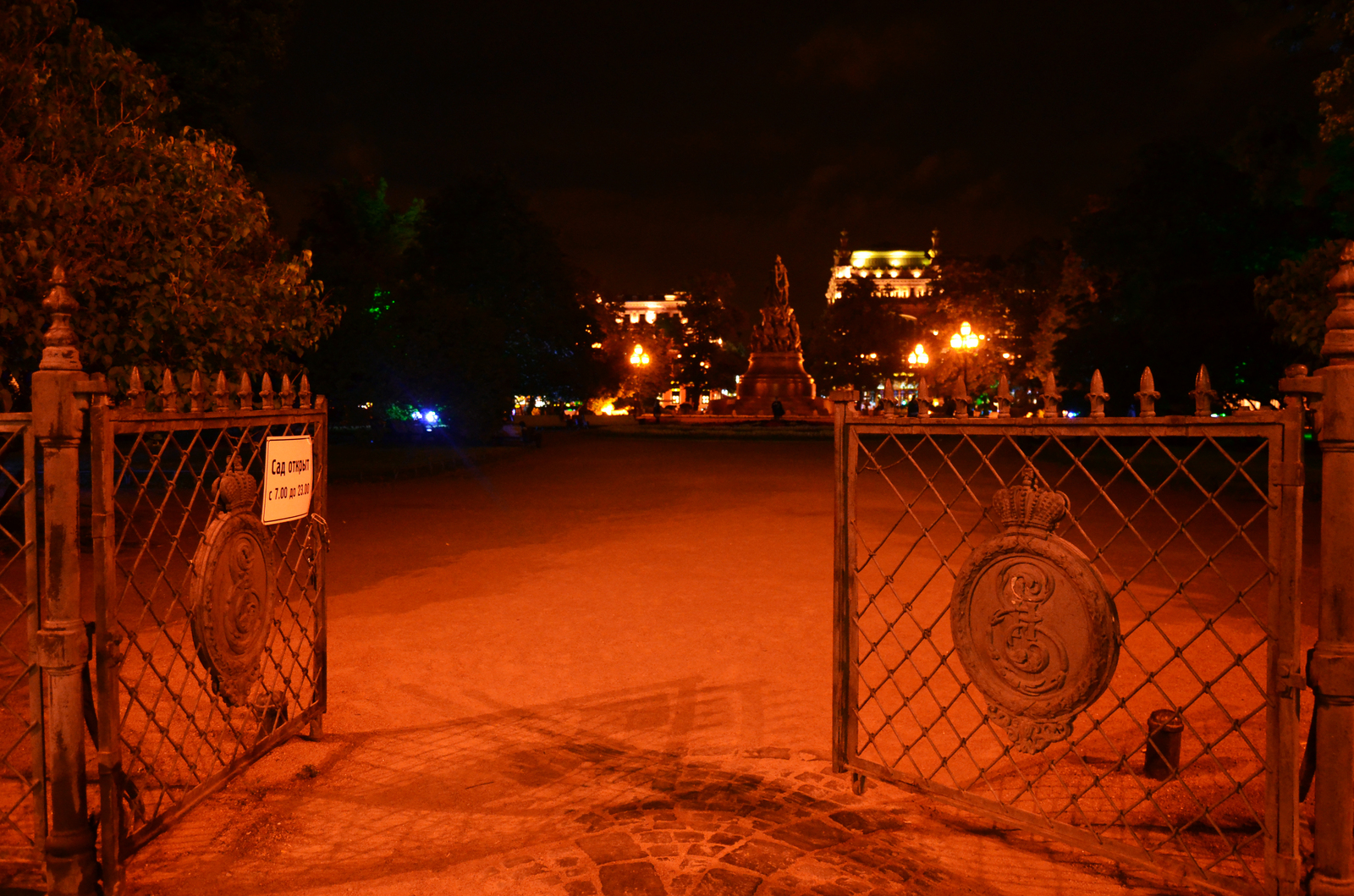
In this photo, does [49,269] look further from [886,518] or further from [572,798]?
[886,518]

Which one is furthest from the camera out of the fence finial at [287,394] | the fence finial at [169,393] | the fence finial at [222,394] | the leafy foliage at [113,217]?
the leafy foliage at [113,217]

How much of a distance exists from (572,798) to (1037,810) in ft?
6.98

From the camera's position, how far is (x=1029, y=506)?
361 centimetres

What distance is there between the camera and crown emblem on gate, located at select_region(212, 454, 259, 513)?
4109mm

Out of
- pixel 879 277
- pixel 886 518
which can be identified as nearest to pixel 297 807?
pixel 886 518

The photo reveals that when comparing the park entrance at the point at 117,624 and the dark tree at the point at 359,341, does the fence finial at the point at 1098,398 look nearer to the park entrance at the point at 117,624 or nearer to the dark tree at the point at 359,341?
the park entrance at the point at 117,624

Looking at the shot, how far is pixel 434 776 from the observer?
181 inches

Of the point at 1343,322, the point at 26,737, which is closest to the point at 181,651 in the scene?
the point at 26,737

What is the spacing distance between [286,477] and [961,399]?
3428 millimetres

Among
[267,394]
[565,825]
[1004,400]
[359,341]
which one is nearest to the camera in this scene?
[1004,400]

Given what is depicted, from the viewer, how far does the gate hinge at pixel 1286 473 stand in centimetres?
295

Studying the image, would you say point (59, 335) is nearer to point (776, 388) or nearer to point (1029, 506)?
point (1029, 506)

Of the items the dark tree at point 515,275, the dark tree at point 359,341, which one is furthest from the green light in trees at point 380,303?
the dark tree at point 515,275

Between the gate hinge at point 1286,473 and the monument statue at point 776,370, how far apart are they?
4680 cm
